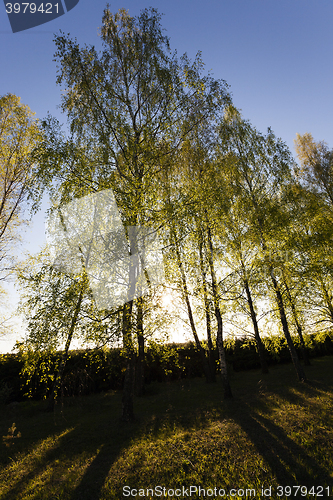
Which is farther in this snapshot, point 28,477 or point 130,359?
point 130,359

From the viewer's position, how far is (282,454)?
4.59 meters

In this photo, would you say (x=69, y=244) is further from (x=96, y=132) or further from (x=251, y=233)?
(x=251, y=233)

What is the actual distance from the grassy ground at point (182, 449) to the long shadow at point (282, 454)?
16 millimetres

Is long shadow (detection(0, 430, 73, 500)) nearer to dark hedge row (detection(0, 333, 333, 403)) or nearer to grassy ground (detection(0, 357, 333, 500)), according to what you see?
grassy ground (detection(0, 357, 333, 500))

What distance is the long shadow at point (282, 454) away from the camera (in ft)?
12.6

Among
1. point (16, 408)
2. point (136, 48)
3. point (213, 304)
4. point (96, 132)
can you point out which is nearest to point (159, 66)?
point (136, 48)

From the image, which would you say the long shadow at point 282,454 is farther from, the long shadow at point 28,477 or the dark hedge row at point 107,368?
the long shadow at point 28,477

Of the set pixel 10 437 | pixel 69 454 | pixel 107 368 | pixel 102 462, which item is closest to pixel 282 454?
pixel 102 462

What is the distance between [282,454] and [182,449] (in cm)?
199

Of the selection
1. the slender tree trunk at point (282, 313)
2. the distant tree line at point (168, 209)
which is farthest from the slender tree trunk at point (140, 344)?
the slender tree trunk at point (282, 313)

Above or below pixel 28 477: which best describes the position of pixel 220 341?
above

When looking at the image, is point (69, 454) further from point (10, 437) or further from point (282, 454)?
point (282, 454)

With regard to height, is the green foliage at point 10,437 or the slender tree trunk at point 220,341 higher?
the slender tree trunk at point 220,341

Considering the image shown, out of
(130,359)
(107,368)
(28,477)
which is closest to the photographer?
(28,477)
